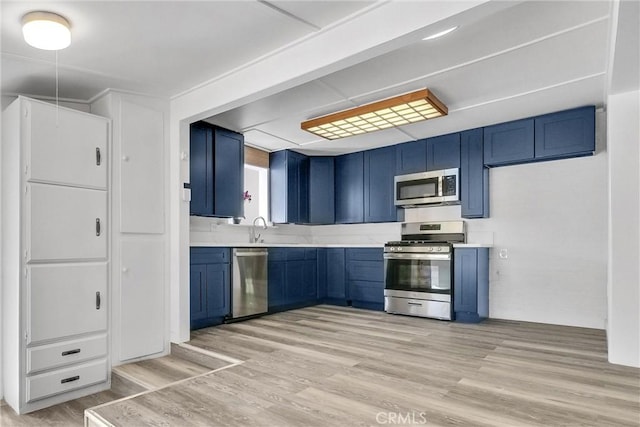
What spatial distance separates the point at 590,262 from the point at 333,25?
Answer: 3.60m

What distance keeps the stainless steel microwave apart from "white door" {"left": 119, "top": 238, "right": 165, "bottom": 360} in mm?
3105

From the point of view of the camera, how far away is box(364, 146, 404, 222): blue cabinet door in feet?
17.8

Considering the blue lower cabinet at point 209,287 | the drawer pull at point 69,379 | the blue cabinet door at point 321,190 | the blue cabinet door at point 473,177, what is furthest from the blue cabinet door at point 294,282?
the drawer pull at point 69,379

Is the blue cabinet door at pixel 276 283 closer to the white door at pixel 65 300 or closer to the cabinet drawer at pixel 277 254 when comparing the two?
the cabinet drawer at pixel 277 254

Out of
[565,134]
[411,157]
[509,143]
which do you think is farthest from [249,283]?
[565,134]

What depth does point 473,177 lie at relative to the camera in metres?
4.71

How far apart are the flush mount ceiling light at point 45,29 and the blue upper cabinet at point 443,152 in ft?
13.0

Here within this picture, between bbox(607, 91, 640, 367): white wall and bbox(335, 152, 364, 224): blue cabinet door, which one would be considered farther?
bbox(335, 152, 364, 224): blue cabinet door

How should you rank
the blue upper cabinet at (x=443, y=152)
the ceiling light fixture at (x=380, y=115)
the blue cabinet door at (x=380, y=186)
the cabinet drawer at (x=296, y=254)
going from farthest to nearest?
the blue cabinet door at (x=380, y=186)
the cabinet drawer at (x=296, y=254)
the blue upper cabinet at (x=443, y=152)
the ceiling light fixture at (x=380, y=115)

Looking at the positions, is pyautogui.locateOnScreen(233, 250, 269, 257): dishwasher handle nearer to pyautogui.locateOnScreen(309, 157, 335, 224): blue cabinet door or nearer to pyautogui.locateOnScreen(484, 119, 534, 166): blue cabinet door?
pyautogui.locateOnScreen(309, 157, 335, 224): blue cabinet door

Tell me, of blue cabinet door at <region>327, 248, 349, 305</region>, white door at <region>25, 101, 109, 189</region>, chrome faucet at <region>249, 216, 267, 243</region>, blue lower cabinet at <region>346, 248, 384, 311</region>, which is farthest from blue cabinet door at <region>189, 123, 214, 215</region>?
blue lower cabinet at <region>346, 248, 384, 311</region>

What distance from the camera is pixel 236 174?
471cm

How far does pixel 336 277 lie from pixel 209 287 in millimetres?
2040

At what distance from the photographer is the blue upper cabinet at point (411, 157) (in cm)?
510
